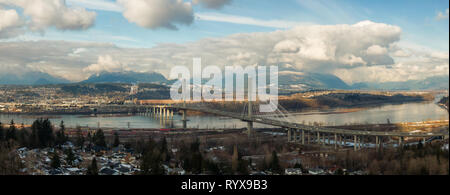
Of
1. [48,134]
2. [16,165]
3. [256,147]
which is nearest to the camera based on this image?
[16,165]

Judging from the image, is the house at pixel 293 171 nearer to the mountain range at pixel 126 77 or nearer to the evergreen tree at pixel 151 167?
the evergreen tree at pixel 151 167

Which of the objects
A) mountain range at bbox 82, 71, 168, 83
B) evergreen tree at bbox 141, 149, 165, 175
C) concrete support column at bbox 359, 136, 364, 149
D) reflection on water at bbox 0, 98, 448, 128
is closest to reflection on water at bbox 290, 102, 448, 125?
reflection on water at bbox 0, 98, 448, 128

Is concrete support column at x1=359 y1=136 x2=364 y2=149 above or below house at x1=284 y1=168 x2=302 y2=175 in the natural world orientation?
above

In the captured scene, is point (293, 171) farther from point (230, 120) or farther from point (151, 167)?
point (230, 120)

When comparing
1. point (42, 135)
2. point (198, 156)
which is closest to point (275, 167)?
point (198, 156)

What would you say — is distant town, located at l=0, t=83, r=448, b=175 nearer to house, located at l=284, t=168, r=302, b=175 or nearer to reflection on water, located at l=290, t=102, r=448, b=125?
house, located at l=284, t=168, r=302, b=175
